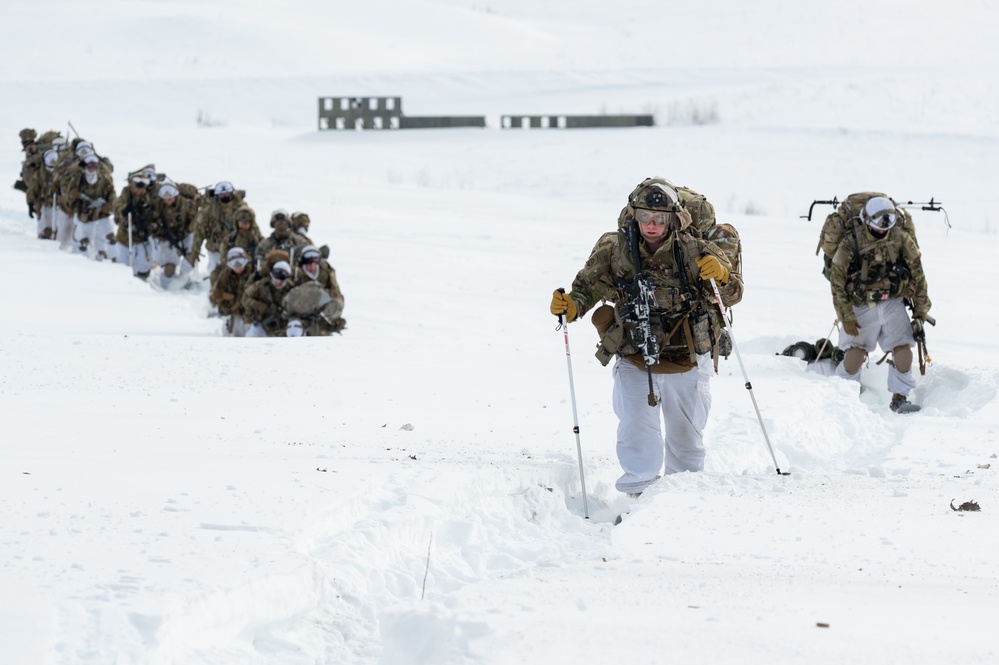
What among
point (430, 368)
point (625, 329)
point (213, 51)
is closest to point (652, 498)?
point (625, 329)

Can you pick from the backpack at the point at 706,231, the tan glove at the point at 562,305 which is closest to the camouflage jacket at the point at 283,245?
the backpack at the point at 706,231

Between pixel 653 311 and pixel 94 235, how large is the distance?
13284 mm

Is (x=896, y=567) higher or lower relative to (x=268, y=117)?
lower

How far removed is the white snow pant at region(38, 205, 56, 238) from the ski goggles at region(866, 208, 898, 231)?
1423 centimetres

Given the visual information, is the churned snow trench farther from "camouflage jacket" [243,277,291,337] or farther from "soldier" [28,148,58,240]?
"soldier" [28,148,58,240]

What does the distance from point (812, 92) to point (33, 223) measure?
27436 millimetres

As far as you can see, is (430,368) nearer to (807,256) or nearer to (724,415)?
(724,415)

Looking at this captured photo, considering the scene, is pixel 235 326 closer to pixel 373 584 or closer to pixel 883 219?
pixel 883 219

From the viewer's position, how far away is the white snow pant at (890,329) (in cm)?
1020

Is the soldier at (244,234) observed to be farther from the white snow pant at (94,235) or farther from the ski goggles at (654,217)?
the ski goggles at (654,217)

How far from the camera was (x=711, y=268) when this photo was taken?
21.6 ft

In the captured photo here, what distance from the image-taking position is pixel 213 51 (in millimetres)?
59375

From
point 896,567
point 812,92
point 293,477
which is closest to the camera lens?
point 896,567

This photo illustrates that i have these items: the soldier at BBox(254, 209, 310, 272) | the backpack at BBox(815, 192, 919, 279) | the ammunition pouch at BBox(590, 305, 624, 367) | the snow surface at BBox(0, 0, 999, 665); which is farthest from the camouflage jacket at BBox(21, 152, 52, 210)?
the ammunition pouch at BBox(590, 305, 624, 367)
